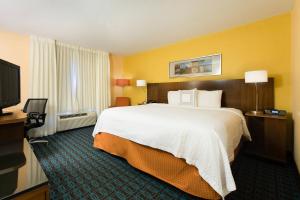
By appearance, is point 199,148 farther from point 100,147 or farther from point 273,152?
point 100,147

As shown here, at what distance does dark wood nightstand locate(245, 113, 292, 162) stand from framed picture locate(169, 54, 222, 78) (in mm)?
1377

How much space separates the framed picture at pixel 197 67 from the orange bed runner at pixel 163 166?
2463mm

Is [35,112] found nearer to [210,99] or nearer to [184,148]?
[184,148]

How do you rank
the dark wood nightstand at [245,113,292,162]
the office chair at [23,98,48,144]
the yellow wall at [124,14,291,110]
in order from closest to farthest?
the dark wood nightstand at [245,113,292,162] < the yellow wall at [124,14,291,110] < the office chair at [23,98,48,144]

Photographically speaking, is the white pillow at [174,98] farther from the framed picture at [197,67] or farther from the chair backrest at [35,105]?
the chair backrest at [35,105]

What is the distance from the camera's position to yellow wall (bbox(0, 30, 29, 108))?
10.6 ft

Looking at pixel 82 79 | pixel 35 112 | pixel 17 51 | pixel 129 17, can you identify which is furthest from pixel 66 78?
pixel 129 17

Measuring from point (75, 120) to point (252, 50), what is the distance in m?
4.61

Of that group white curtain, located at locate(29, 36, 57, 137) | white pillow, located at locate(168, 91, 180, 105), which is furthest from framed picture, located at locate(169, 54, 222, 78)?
white curtain, located at locate(29, 36, 57, 137)

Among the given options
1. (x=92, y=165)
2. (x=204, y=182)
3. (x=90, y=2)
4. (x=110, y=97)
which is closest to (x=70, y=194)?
(x=92, y=165)

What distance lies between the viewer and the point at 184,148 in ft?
5.26

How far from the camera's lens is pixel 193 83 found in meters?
3.68

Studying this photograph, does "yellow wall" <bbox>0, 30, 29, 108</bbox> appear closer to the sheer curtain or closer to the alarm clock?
the sheer curtain

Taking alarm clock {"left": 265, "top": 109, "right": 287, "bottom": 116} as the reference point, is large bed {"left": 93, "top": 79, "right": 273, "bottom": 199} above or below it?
below
